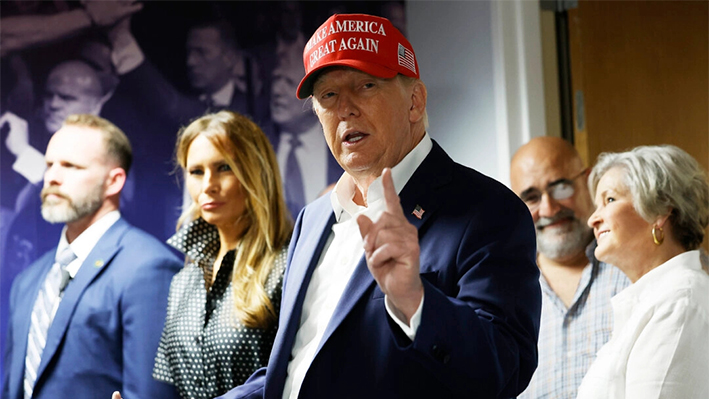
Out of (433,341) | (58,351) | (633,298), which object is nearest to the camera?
(433,341)

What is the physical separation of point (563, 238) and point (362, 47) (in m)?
1.44

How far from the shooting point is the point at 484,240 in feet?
4.56

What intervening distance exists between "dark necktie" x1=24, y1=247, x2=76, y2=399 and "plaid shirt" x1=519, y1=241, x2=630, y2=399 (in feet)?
5.40

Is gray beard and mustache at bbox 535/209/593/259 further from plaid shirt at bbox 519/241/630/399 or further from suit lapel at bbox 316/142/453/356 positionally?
suit lapel at bbox 316/142/453/356

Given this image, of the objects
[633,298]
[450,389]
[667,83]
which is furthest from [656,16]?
[450,389]

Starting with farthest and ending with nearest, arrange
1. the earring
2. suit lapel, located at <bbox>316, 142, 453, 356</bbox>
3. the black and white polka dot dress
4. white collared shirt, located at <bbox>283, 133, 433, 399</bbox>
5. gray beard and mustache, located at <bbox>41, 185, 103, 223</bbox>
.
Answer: gray beard and mustache, located at <bbox>41, 185, 103, 223</bbox>, the black and white polka dot dress, the earring, white collared shirt, located at <bbox>283, 133, 433, 399</bbox>, suit lapel, located at <bbox>316, 142, 453, 356</bbox>

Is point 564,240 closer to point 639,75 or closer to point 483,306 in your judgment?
point 639,75

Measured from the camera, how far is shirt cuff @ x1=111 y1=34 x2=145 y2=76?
3.66m

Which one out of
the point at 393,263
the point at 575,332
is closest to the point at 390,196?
the point at 393,263

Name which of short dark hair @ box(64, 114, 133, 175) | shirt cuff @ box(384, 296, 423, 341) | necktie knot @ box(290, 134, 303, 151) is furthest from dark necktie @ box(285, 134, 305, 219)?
shirt cuff @ box(384, 296, 423, 341)

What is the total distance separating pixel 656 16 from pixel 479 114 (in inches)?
32.9

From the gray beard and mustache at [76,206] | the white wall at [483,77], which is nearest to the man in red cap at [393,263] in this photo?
the gray beard and mustache at [76,206]

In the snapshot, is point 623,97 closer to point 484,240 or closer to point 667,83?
point 667,83

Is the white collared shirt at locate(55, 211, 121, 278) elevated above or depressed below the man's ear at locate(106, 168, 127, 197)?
below
